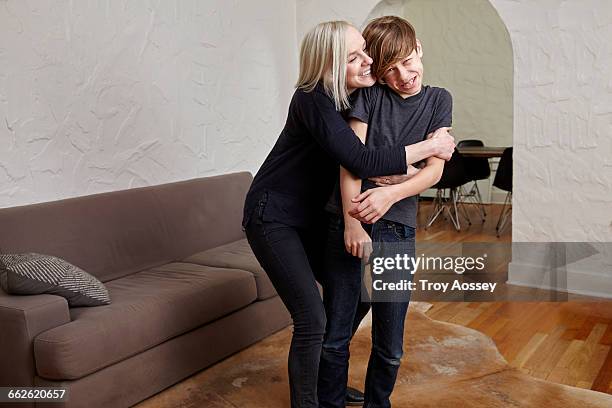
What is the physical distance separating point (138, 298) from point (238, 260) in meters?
0.79

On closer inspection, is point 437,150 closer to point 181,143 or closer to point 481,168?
point 181,143

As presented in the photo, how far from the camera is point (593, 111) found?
411cm

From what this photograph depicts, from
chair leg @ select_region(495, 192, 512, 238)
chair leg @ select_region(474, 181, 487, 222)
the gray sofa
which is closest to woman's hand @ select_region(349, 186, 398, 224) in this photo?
the gray sofa

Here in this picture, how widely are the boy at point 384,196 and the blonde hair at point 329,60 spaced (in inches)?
3.8

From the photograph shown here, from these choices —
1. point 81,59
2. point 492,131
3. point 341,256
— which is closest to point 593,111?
point 341,256

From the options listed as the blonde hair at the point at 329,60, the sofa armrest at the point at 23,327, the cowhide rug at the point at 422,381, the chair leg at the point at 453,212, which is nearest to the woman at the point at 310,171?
the blonde hair at the point at 329,60

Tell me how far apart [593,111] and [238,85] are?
2.31 m

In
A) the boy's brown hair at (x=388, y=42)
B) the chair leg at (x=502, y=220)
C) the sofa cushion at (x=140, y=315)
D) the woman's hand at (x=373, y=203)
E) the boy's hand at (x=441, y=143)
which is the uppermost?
the boy's brown hair at (x=388, y=42)

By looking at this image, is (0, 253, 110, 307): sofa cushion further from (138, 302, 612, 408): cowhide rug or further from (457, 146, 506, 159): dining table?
(457, 146, 506, 159): dining table

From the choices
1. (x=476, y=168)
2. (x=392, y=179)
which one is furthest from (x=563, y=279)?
(x=392, y=179)

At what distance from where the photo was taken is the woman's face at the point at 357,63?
2.03 meters

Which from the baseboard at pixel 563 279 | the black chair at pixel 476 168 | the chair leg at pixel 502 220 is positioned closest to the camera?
the baseboard at pixel 563 279

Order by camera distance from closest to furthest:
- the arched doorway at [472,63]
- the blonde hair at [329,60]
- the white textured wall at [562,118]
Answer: the blonde hair at [329,60]
the white textured wall at [562,118]
the arched doorway at [472,63]

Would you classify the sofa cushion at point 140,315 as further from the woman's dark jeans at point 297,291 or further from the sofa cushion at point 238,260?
the woman's dark jeans at point 297,291
